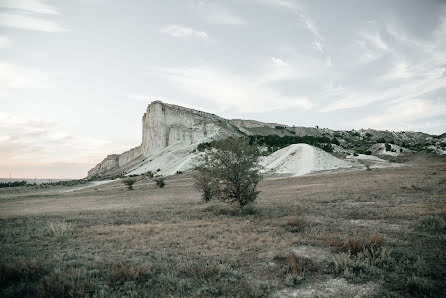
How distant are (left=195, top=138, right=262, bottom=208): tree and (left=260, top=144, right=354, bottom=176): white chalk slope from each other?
28.9m

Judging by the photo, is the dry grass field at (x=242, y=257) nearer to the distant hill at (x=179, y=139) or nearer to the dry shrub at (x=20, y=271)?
the dry shrub at (x=20, y=271)

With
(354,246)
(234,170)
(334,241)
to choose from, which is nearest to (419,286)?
(354,246)

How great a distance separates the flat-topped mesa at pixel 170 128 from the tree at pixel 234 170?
77186 mm

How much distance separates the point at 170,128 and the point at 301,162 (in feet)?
196

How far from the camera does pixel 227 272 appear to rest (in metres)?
6.26

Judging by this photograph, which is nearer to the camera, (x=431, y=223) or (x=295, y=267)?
(x=295, y=267)

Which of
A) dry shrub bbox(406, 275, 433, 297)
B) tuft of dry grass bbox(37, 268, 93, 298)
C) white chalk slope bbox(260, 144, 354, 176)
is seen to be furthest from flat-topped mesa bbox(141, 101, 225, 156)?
dry shrub bbox(406, 275, 433, 297)

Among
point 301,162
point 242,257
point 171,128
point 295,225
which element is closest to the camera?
point 242,257

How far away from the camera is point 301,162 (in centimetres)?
4806

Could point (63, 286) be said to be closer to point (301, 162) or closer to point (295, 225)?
point (295, 225)

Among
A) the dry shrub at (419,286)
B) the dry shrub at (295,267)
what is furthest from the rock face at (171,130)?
the dry shrub at (419,286)

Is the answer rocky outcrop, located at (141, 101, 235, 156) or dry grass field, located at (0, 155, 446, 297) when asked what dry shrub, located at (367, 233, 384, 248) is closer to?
dry grass field, located at (0, 155, 446, 297)

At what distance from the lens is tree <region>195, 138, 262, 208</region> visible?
15055 millimetres

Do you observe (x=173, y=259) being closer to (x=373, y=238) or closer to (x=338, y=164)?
(x=373, y=238)
